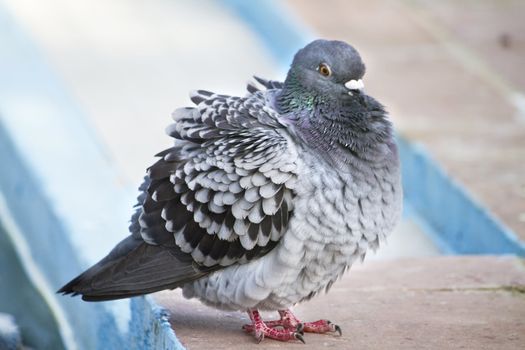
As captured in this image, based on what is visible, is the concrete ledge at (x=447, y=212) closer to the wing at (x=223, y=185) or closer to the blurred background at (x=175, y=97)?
the blurred background at (x=175, y=97)

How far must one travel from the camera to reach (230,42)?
10.0 meters

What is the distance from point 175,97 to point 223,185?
4.76 metres

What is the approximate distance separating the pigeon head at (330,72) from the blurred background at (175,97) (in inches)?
63.4

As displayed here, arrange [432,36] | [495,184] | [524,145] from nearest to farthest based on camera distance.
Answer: [495,184]
[524,145]
[432,36]

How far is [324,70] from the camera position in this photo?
14.1ft

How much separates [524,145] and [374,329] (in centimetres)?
289

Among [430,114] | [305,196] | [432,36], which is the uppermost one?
[432,36]

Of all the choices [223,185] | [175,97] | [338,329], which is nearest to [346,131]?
[223,185]

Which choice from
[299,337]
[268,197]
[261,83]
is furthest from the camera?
[261,83]

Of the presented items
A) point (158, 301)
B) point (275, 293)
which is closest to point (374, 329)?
point (275, 293)

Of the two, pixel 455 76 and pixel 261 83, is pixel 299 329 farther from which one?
pixel 455 76

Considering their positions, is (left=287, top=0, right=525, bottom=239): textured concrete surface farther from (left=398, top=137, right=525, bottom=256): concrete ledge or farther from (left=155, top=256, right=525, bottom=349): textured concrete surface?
(left=155, top=256, right=525, bottom=349): textured concrete surface

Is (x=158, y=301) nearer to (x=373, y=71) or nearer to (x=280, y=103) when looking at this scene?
(x=280, y=103)

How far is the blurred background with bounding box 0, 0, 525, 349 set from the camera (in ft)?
20.1
